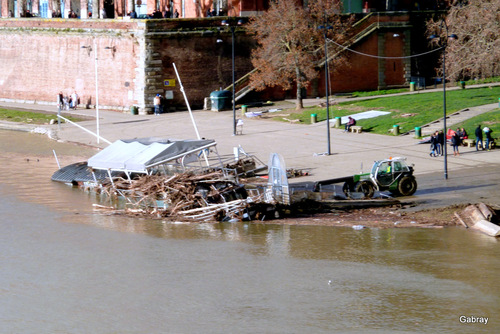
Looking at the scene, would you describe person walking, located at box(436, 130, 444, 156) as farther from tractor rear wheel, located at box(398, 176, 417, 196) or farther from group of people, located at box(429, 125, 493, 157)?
tractor rear wheel, located at box(398, 176, 417, 196)

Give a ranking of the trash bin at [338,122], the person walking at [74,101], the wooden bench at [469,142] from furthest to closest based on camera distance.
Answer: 1. the person walking at [74,101]
2. the trash bin at [338,122]
3. the wooden bench at [469,142]

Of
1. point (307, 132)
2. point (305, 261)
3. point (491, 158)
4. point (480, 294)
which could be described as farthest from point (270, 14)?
point (480, 294)

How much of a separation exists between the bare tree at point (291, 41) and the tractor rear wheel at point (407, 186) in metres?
22.7

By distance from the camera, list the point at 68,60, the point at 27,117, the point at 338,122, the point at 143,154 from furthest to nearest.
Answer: the point at 68,60 → the point at 27,117 → the point at 338,122 → the point at 143,154

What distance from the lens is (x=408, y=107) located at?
5084 centimetres

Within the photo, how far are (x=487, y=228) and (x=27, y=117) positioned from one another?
40544 mm

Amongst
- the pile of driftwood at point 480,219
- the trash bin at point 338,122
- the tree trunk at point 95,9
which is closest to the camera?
the pile of driftwood at point 480,219

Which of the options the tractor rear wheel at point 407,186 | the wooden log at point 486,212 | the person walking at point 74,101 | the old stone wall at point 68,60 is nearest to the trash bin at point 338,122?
the old stone wall at point 68,60

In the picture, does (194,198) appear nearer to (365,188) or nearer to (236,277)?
(365,188)

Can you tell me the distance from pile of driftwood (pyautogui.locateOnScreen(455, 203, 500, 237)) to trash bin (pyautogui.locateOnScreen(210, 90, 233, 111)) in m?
31.2

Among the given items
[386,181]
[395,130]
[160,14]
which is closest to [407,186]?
[386,181]

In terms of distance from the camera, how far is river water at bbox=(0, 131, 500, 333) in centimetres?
2028

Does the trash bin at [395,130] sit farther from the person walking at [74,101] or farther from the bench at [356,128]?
the person walking at [74,101]

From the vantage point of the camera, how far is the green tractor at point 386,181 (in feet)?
102
